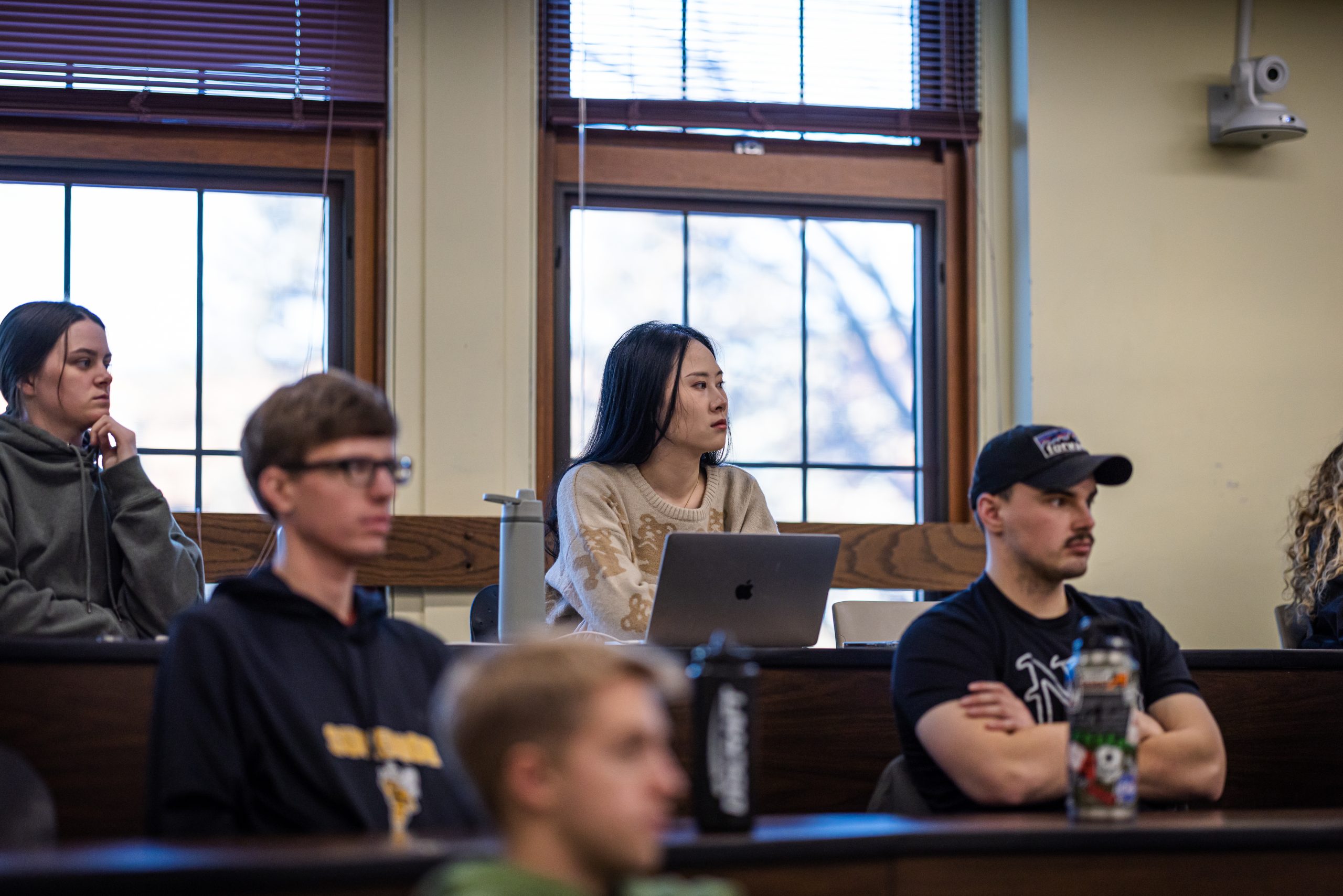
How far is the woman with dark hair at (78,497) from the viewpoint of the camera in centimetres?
263

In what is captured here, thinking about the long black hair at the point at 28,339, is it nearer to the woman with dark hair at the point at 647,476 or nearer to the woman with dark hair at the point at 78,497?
the woman with dark hair at the point at 78,497

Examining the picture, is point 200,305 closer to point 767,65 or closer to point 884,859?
point 767,65

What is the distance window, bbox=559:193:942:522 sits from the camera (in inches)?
160

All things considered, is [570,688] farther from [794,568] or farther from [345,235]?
[345,235]

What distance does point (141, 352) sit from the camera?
151 inches

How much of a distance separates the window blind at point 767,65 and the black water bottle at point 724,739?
2.73 meters

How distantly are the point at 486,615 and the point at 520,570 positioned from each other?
0.35 meters

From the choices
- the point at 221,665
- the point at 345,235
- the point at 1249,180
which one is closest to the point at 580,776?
the point at 221,665

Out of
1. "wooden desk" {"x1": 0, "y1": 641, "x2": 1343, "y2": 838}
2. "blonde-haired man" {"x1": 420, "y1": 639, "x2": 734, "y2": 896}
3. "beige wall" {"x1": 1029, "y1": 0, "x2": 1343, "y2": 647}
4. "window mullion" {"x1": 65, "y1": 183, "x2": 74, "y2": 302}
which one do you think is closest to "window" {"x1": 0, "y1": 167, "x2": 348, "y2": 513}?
"window mullion" {"x1": 65, "y1": 183, "x2": 74, "y2": 302}

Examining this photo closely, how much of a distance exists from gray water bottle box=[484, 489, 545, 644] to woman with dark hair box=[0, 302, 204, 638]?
0.70 metres

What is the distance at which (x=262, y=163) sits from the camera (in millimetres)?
3857

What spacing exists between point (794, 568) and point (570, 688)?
131 cm

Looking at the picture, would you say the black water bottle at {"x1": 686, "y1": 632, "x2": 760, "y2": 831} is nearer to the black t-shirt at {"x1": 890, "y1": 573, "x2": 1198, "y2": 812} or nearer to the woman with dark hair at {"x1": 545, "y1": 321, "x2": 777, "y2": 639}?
the black t-shirt at {"x1": 890, "y1": 573, "x2": 1198, "y2": 812}

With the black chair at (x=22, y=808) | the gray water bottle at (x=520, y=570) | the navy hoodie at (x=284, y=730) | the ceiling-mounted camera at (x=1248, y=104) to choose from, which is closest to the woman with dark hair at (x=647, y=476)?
the gray water bottle at (x=520, y=570)
